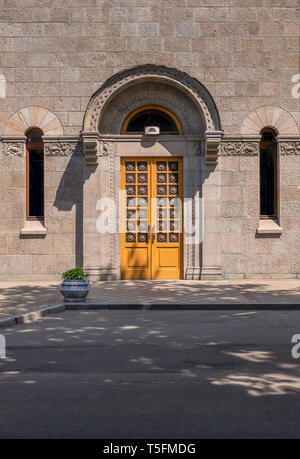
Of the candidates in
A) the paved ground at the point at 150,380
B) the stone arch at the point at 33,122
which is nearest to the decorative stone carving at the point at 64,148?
the stone arch at the point at 33,122

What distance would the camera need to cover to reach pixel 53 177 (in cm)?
1517

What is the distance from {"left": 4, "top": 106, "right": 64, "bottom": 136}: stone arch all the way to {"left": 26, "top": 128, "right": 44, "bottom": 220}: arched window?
32 cm

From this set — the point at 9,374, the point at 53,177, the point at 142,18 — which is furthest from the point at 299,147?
the point at 9,374

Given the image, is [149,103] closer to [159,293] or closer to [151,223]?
[151,223]

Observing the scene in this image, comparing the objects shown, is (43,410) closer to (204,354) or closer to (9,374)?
(9,374)

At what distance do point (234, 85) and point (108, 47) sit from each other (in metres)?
4.17

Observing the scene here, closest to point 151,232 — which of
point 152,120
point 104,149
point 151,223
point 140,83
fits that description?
point 151,223

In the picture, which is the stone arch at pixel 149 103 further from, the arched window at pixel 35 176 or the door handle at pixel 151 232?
the door handle at pixel 151 232

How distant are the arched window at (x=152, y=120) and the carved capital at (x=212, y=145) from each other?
1.25 m

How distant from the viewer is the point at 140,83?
15.3m

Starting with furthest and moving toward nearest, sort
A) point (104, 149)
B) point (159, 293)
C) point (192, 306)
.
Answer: point (104, 149) < point (159, 293) < point (192, 306)

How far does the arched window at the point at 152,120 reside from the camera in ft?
51.4

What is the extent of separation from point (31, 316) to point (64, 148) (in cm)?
722

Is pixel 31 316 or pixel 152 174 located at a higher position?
pixel 152 174
